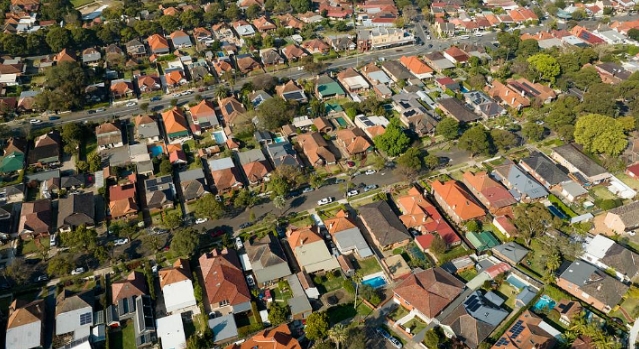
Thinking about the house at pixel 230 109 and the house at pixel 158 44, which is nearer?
Result: the house at pixel 230 109

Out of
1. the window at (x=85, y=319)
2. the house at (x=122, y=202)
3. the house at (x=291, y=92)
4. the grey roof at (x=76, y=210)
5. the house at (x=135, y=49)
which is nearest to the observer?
the window at (x=85, y=319)

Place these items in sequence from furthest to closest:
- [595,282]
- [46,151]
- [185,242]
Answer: [46,151] → [185,242] → [595,282]

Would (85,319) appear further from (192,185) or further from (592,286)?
(592,286)

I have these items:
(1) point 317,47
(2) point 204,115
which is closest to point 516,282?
(2) point 204,115

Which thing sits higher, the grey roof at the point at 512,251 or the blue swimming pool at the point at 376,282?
the grey roof at the point at 512,251

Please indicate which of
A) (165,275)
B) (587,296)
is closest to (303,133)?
(165,275)

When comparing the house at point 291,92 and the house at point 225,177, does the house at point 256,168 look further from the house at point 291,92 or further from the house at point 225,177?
the house at point 291,92

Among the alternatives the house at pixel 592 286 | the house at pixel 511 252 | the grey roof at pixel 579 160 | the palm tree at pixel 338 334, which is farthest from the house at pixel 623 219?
the palm tree at pixel 338 334
